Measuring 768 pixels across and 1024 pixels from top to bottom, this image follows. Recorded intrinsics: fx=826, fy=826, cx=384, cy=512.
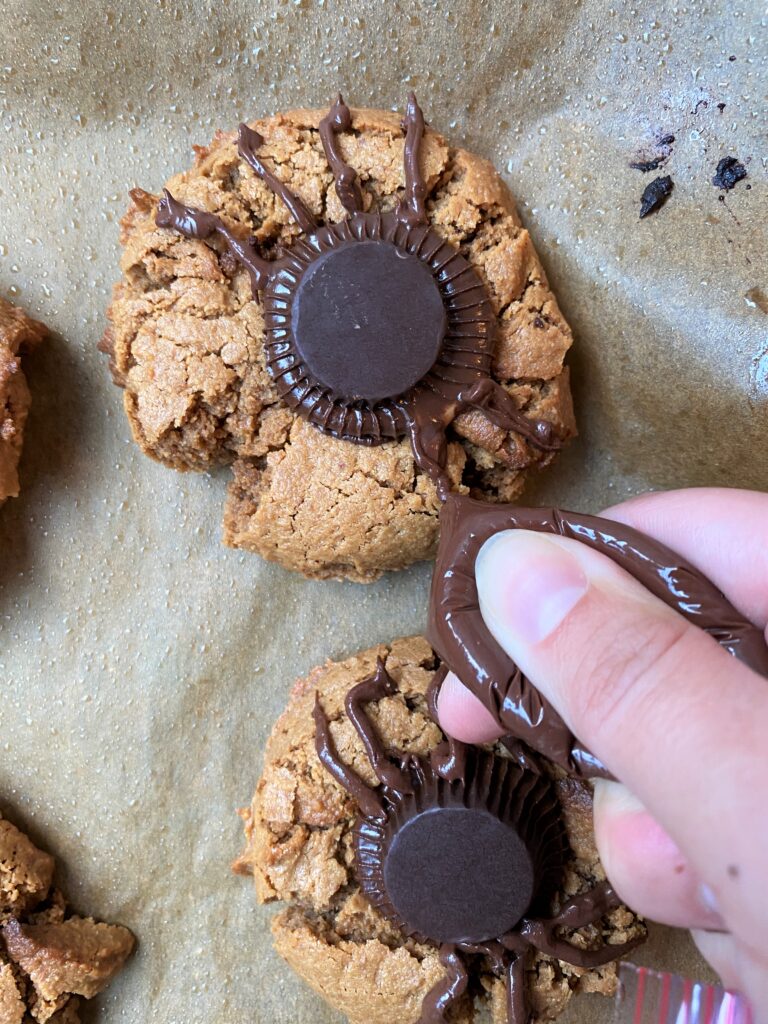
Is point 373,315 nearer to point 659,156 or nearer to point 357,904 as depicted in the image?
point 659,156

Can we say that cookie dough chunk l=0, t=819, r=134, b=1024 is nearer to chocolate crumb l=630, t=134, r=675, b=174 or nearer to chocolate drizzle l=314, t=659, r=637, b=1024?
chocolate drizzle l=314, t=659, r=637, b=1024

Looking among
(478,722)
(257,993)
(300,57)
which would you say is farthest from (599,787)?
(300,57)

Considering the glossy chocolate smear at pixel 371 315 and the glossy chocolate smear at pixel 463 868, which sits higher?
the glossy chocolate smear at pixel 371 315

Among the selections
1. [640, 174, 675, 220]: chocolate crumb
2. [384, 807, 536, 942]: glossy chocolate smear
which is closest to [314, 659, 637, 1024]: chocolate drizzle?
[384, 807, 536, 942]: glossy chocolate smear

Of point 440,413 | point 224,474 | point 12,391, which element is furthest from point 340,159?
point 12,391

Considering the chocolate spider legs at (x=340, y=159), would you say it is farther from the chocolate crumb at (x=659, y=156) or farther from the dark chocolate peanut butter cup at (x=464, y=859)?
the dark chocolate peanut butter cup at (x=464, y=859)

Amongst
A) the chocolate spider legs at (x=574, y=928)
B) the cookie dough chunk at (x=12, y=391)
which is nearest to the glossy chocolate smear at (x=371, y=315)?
the cookie dough chunk at (x=12, y=391)

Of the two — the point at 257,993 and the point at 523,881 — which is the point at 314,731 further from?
the point at 257,993
